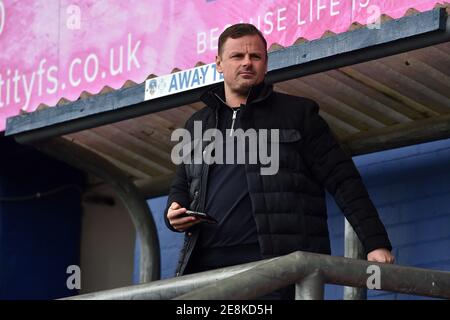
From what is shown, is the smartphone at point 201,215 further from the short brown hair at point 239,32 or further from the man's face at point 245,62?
the short brown hair at point 239,32

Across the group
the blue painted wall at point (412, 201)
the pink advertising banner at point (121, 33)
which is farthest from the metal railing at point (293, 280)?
the blue painted wall at point (412, 201)

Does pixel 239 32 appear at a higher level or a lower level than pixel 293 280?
higher

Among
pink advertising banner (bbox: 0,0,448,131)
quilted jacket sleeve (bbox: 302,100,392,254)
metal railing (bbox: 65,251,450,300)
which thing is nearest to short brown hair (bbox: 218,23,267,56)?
quilted jacket sleeve (bbox: 302,100,392,254)

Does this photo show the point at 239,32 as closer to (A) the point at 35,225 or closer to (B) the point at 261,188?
(B) the point at 261,188

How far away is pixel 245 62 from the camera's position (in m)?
6.81

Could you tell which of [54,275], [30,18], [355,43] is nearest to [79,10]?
[30,18]

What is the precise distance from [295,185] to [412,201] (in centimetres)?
301

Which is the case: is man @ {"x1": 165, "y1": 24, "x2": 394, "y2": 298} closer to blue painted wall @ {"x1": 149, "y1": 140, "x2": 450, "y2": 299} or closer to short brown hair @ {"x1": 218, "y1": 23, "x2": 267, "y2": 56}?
short brown hair @ {"x1": 218, "y1": 23, "x2": 267, "y2": 56}

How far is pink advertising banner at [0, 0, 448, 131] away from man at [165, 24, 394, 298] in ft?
5.38

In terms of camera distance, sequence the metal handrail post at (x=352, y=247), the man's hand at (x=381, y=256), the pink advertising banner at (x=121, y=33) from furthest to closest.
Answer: the metal handrail post at (x=352, y=247)
the pink advertising banner at (x=121, y=33)
the man's hand at (x=381, y=256)

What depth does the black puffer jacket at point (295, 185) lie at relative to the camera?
6582 millimetres

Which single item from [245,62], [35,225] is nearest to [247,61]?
[245,62]

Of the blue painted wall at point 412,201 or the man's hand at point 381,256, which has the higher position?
the blue painted wall at point 412,201
